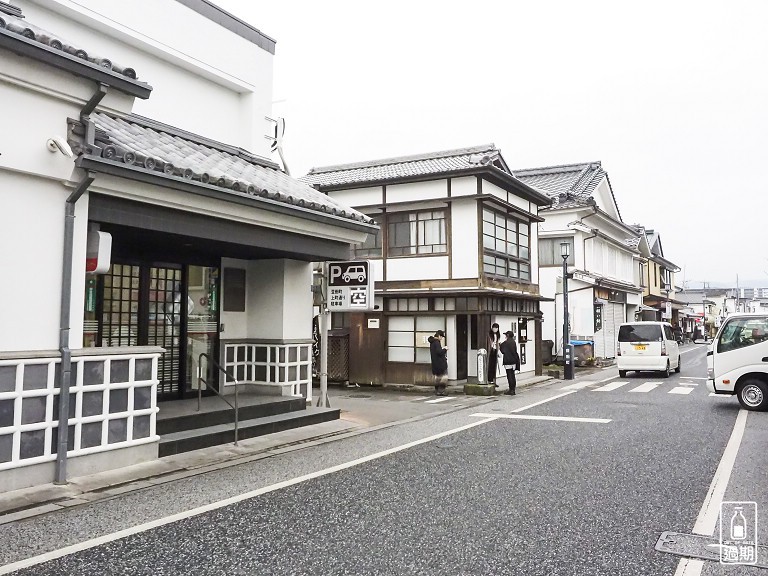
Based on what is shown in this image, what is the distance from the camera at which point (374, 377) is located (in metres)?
19.0

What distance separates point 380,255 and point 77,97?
13490mm

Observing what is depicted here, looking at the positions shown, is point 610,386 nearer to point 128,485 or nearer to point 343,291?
point 343,291

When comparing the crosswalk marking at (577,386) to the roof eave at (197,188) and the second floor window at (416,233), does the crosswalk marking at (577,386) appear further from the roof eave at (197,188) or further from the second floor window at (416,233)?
the roof eave at (197,188)

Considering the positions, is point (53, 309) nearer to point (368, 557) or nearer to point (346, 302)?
point (368, 557)

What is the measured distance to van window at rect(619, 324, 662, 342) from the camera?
21.8 m

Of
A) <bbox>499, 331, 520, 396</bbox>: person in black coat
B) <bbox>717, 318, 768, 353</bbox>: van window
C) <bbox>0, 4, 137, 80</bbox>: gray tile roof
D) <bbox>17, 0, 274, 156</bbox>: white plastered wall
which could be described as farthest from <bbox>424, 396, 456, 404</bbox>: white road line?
<bbox>0, 4, 137, 80</bbox>: gray tile roof

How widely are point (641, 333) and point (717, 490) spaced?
16601 millimetres

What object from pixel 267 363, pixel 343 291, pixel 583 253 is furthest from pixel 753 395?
pixel 583 253

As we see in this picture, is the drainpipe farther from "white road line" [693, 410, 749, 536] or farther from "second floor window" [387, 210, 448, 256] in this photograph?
"second floor window" [387, 210, 448, 256]

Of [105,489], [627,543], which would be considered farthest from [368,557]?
[105,489]

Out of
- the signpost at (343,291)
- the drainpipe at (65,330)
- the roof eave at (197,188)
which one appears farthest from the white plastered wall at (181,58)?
the drainpipe at (65,330)

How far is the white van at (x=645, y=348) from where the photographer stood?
70.7 ft

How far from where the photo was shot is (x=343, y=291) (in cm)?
1252

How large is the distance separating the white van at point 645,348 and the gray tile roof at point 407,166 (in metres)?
8.18
